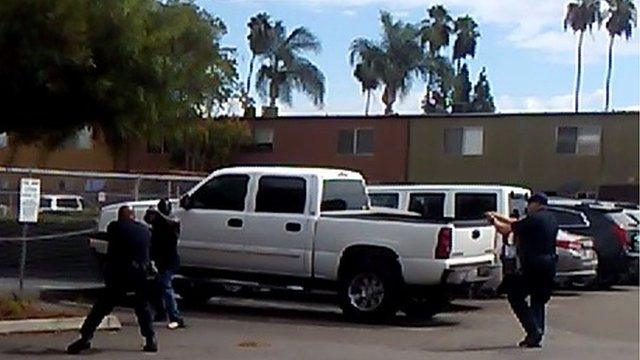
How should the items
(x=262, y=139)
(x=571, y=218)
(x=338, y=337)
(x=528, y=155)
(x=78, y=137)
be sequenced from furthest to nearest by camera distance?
(x=262, y=139), (x=528, y=155), (x=571, y=218), (x=78, y=137), (x=338, y=337)

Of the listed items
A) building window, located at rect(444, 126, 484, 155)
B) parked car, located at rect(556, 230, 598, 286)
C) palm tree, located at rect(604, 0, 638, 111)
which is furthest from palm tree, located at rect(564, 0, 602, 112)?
parked car, located at rect(556, 230, 598, 286)

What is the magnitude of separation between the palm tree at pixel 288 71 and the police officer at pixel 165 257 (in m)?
41.9

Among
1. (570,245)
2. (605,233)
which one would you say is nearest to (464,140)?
(605,233)

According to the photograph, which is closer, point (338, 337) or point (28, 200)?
point (338, 337)

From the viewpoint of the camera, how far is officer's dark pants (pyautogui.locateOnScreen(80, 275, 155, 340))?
1365 centimetres

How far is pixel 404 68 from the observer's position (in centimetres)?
6253

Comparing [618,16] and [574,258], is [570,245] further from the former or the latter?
[618,16]

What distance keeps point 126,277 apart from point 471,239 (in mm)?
5617

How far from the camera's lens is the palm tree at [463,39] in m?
79.1

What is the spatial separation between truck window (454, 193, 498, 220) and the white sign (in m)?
7.18

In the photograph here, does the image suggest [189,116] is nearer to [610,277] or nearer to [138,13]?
[138,13]

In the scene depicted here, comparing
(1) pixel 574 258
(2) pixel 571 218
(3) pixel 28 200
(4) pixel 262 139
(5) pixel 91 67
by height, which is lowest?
(1) pixel 574 258

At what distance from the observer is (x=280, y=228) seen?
1800 centimetres

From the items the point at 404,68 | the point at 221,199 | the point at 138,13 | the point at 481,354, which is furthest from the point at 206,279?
the point at 404,68
